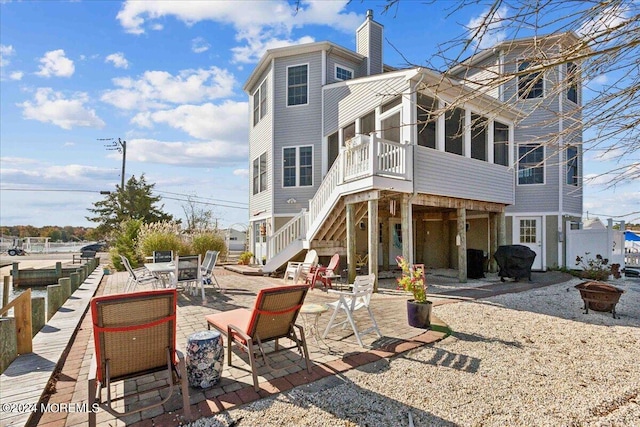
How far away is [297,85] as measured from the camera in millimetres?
13172

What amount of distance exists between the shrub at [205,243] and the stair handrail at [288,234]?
12.6 ft

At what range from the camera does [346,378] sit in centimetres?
325

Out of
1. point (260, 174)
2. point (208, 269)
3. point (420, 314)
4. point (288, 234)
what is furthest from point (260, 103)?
point (420, 314)

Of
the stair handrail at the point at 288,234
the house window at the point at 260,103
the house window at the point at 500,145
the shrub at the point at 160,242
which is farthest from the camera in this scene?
the house window at the point at 260,103

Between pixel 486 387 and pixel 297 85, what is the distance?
40.4 ft

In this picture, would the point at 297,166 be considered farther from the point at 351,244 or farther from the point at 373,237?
the point at 373,237

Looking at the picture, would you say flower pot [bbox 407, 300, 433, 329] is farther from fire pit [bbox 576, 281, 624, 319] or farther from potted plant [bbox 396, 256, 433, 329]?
fire pit [bbox 576, 281, 624, 319]

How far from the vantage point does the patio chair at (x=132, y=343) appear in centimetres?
242

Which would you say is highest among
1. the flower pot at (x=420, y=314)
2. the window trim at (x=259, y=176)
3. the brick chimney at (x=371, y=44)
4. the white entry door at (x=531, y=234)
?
the brick chimney at (x=371, y=44)

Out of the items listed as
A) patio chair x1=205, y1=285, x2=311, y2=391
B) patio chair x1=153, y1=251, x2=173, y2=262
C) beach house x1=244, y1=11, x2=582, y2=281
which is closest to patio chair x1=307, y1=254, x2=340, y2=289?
beach house x1=244, y1=11, x2=582, y2=281

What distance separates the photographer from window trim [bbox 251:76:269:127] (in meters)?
14.2

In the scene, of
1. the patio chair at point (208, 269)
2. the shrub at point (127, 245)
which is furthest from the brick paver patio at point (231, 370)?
the shrub at point (127, 245)

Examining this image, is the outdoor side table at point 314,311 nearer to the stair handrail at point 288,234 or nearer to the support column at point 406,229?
the support column at point 406,229

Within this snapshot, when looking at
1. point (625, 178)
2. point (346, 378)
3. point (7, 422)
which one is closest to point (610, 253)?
point (625, 178)
